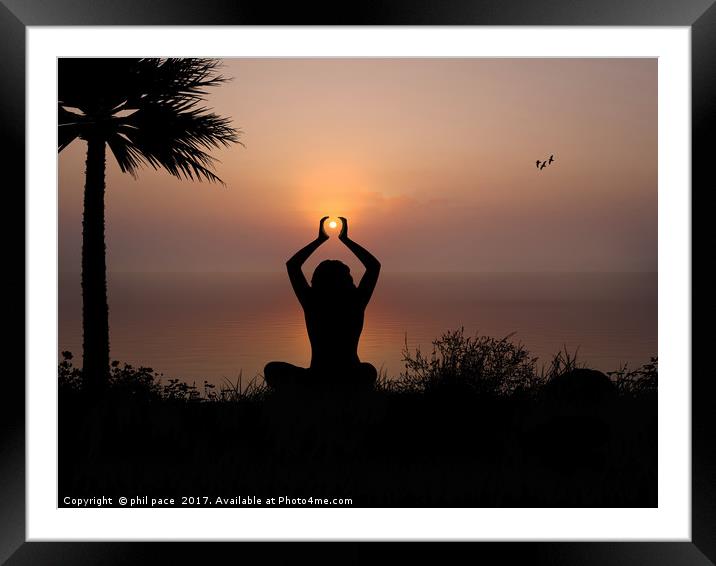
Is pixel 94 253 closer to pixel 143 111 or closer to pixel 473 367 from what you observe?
pixel 143 111

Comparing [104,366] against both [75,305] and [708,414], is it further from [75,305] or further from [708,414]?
[708,414]

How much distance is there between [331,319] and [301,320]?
169mm

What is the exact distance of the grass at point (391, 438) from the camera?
2613mm

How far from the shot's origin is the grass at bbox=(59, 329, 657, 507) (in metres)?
2.61

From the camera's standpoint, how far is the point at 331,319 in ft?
10.3

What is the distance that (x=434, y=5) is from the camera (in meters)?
2.17

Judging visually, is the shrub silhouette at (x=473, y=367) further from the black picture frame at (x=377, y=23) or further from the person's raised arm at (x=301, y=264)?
the black picture frame at (x=377, y=23)

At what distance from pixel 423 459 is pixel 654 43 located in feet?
6.46

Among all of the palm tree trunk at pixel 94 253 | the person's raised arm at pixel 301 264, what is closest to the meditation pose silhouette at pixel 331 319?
the person's raised arm at pixel 301 264

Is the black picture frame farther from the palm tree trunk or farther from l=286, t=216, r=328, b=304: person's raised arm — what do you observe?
the palm tree trunk

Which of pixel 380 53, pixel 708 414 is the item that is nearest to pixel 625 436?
pixel 708 414

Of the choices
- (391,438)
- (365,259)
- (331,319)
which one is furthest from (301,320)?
(391,438)

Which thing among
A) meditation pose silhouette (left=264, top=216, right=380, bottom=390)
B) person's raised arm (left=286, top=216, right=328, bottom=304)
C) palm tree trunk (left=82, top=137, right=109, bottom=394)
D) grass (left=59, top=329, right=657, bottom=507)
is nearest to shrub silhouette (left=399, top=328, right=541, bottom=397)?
grass (left=59, top=329, right=657, bottom=507)

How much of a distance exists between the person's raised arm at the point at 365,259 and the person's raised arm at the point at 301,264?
10cm
